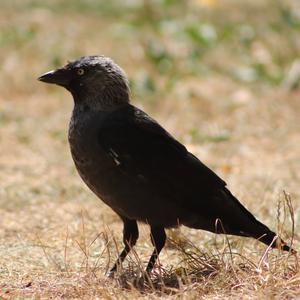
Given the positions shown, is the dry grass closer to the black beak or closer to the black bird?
the black bird

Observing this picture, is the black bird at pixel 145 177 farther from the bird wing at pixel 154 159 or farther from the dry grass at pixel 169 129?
the dry grass at pixel 169 129

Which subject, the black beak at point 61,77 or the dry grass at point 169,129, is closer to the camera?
the dry grass at point 169,129

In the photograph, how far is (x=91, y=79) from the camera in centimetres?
523

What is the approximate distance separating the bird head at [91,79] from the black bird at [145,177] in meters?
0.05

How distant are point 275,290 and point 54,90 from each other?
6.24 meters

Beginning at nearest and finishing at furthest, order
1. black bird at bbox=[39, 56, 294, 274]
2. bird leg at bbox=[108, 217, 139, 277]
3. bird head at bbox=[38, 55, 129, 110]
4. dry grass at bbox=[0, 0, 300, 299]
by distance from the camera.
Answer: dry grass at bbox=[0, 0, 300, 299], black bird at bbox=[39, 56, 294, 274], bird leg at bbox=[108, 217, 139, 277], bird head at bbox=[38, 55, 129, 110]

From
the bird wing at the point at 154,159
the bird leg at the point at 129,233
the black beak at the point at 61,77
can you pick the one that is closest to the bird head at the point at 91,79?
the black beak at the point at 61,77

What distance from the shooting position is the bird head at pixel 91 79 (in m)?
5.19

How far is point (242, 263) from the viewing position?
15.5 ft

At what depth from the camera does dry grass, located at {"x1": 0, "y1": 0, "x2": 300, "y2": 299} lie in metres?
4.58

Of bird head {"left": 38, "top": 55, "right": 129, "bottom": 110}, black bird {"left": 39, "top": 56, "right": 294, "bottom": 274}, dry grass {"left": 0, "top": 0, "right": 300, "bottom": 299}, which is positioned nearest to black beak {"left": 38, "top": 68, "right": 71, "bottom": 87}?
bird head {"left": 38, "top": 55, "right": 129, "bottom": 110}

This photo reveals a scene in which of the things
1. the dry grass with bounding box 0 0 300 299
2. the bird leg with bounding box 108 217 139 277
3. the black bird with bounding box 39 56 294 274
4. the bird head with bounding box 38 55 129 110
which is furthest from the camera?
the bird head with bounding box 38 55 129 110

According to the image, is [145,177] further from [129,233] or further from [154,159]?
[129,233]

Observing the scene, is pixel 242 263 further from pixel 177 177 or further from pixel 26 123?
pixel 26 123
